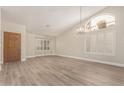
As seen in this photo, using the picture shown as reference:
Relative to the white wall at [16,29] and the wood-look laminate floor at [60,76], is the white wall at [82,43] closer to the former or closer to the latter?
the wood-look laminate floor at [60,76]

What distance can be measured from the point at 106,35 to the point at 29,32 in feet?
19.8

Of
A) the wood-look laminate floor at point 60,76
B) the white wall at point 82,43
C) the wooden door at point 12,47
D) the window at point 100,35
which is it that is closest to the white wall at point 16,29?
the wooden door at point 12,47

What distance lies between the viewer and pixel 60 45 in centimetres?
1000

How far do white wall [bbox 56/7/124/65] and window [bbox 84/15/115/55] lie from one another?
0.28 m

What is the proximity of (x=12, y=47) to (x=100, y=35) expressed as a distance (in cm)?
572

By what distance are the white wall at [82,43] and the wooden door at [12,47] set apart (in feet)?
14.8

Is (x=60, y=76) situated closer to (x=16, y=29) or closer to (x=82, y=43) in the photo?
(x=16, y=29)

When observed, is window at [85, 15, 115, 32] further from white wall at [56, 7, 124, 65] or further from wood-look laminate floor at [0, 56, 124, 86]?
wood-look laminate floor at [0, 56, 124, 86]

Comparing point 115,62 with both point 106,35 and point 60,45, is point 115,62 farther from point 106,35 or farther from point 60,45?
point 60,45

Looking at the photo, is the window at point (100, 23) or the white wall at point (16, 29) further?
the window at point (100, 23)

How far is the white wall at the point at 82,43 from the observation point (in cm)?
494

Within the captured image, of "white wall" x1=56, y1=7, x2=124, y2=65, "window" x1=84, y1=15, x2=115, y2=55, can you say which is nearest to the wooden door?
"white wall" x1=56, y1=7, x2=124, y2=65

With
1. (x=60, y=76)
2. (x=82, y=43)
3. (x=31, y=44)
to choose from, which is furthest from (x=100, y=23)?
(x=31, y=44)

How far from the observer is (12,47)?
18.9 feet
